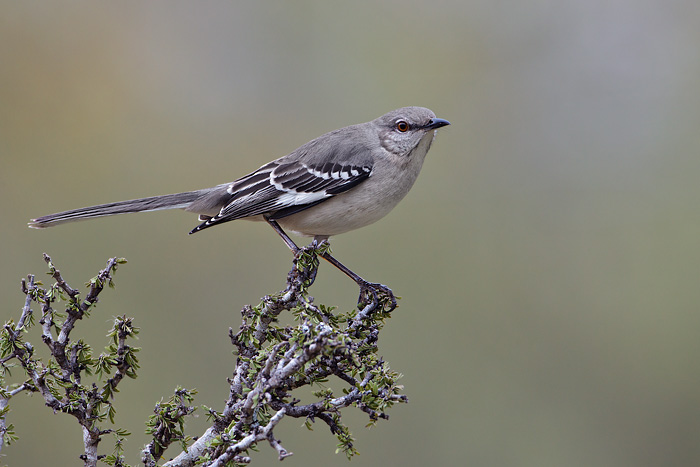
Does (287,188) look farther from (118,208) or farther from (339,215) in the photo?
(118,208)

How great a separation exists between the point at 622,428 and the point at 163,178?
4.33m

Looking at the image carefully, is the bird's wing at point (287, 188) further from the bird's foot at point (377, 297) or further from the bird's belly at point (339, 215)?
the bird's foot at point (377, 297)

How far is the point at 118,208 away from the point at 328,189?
1.24 metres

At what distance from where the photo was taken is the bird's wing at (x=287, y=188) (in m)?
3.75

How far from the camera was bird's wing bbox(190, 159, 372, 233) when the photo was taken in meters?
3.75

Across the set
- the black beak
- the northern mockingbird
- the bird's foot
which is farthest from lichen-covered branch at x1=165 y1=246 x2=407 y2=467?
the black beak

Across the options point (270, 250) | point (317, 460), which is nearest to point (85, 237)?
point (270, 250)

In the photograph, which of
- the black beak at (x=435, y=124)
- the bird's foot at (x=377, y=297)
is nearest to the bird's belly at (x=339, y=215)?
the bird's foot at (x=377, y=297)

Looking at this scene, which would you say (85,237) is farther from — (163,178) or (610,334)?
(610,334)

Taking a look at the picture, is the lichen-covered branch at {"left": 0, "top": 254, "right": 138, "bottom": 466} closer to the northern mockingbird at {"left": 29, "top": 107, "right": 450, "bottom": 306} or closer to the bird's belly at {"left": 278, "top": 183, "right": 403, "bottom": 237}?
the northern mockingbird at {"left": 29, "top": 107, "right": 450, "bottom": 306}

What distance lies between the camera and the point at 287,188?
3891 mm

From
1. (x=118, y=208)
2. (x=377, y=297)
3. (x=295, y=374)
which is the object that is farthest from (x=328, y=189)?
(x=295, y=374)

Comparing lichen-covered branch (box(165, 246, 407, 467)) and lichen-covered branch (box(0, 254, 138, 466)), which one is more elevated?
lichen-covered branch (box(0, 254, 138, 466))

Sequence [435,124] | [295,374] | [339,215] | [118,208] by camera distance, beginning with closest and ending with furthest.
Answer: [295,374] → [339,215] → [118,208] → [435,124]
